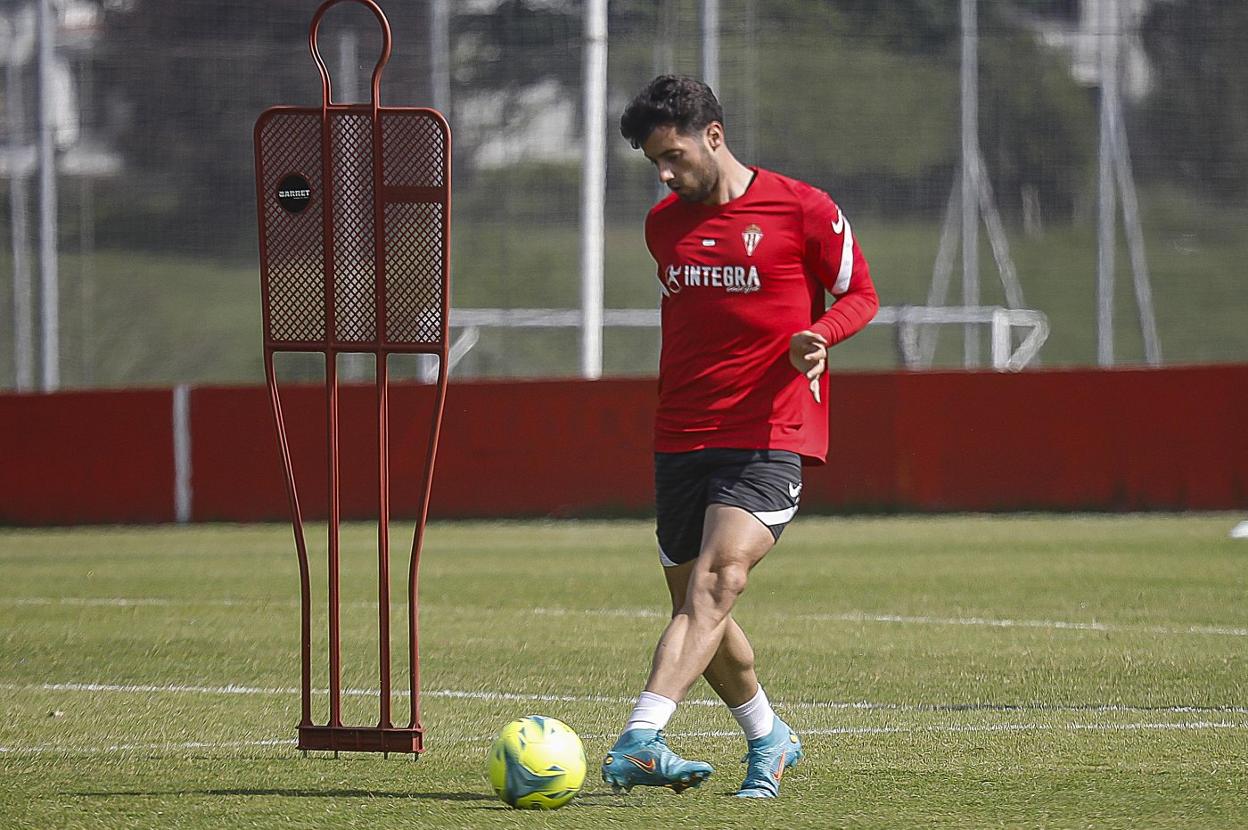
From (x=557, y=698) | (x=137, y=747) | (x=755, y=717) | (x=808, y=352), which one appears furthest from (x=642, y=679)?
(x=808, y=352)

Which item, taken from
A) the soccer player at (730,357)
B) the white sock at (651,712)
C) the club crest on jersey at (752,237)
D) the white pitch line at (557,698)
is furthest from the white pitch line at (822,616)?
the white sock at (651,712)

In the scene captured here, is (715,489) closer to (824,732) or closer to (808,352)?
(808,352)

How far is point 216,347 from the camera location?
98.8 feet

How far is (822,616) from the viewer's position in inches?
433

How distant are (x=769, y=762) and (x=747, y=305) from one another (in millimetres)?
1414

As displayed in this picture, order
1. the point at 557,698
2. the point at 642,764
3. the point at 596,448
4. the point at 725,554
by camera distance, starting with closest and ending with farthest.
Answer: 1. the point at 642,764
2. the point at 725,554
3. the point at 557,698
4. the point at 596,448

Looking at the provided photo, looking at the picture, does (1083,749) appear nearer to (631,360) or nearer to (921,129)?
(921,129)

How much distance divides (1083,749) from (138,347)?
21.1 metres

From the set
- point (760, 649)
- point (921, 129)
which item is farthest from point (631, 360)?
point (760, 649)

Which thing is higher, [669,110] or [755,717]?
[669,110]

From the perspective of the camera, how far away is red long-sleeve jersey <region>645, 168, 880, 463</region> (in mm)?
5926

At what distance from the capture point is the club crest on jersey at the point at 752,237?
19.4 ft

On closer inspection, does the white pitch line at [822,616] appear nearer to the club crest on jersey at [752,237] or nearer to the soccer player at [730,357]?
the soccer player at [730,357]

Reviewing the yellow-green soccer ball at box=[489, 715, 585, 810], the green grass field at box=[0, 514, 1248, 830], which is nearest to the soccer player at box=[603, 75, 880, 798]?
the yellow-green soccer ball at box=[489, 715, 585, 810]
